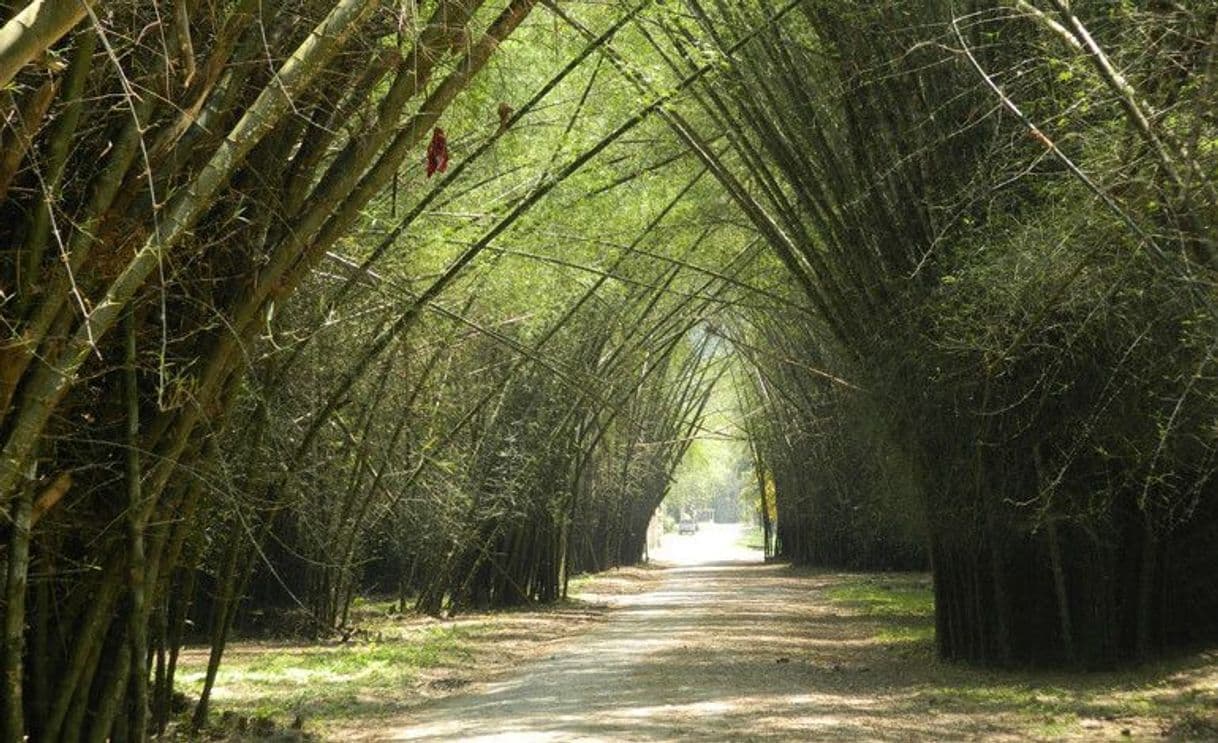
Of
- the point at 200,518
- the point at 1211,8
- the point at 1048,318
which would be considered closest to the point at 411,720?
the point at 200,518

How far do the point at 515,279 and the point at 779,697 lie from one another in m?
5.13

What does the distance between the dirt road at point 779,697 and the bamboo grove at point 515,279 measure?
2.49ft

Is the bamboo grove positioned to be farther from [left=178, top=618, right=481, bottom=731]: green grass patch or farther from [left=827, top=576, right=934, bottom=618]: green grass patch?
[left=827, top=576, right=934, bottom=618]: green grass patch

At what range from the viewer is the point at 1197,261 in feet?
16.0

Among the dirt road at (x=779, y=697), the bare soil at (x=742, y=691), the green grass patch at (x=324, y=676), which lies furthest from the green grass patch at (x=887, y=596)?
the green grass patch at (x=324, y=676)

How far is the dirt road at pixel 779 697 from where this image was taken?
17.1 feet

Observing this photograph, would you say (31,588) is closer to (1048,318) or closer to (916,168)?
(1048,318)

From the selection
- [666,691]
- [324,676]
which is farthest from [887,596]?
[666,691]

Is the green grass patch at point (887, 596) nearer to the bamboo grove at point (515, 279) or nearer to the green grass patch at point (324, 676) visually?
the bamboo grove at point (515, 279)

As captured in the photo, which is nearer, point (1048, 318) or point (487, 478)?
point (1048, 318)

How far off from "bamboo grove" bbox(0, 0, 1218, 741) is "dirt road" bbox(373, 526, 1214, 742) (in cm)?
76

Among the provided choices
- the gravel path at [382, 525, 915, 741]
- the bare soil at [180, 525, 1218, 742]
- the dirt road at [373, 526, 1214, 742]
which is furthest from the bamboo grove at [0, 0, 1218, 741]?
the gravel path at [382, 525, 915, 741]

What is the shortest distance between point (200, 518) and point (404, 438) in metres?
5.11

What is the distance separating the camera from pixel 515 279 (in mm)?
10523
